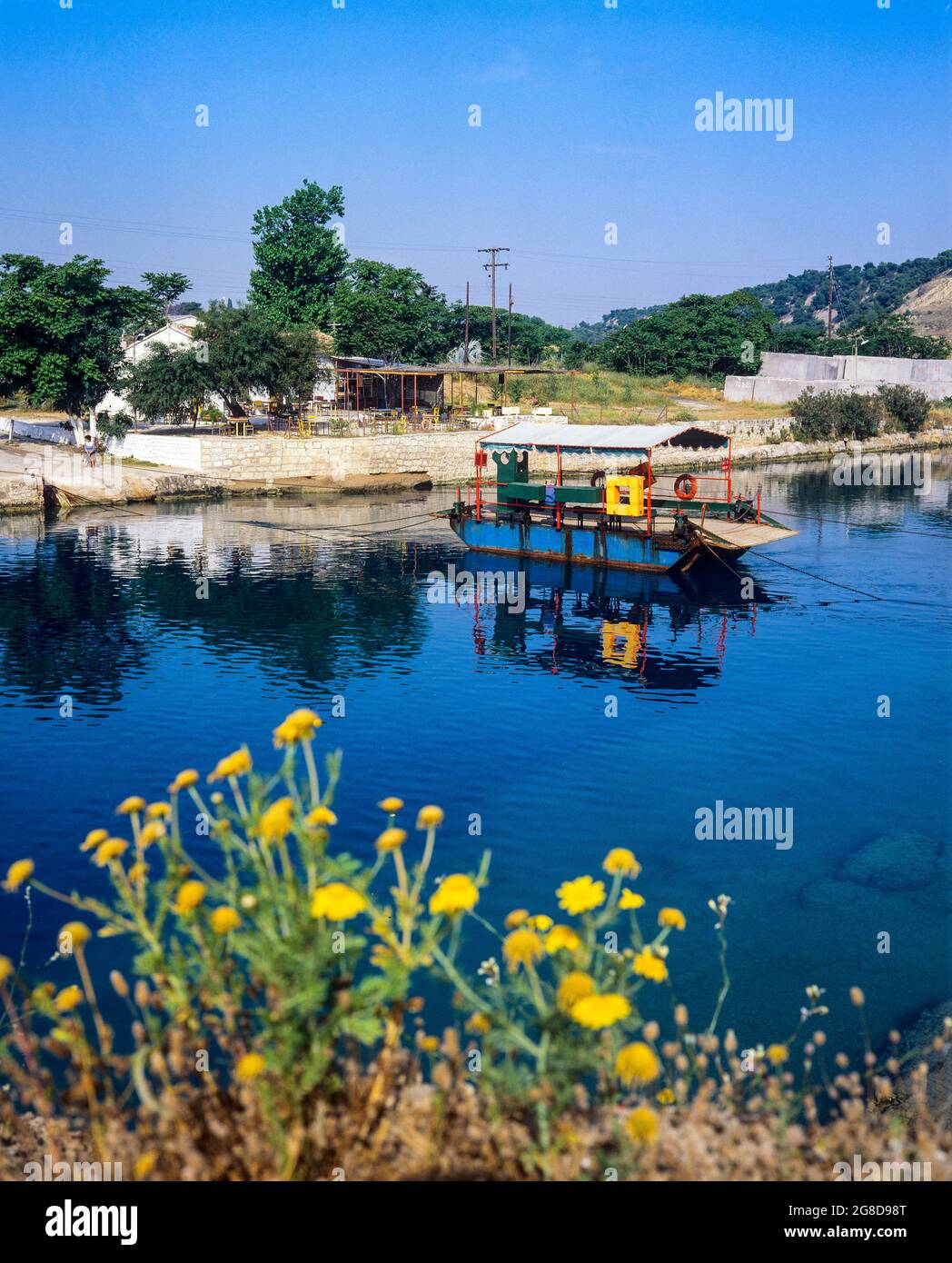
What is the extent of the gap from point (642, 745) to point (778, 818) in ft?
13.1

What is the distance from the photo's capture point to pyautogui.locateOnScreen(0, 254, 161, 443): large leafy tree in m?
55.7

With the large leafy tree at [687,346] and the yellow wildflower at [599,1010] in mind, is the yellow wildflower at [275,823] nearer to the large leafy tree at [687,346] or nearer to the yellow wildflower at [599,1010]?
the yellow wildflower at [599,1010]

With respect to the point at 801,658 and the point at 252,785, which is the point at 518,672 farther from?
the point at 252,785

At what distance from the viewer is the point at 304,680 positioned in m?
25.5

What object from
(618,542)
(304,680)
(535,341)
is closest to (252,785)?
(304,680)

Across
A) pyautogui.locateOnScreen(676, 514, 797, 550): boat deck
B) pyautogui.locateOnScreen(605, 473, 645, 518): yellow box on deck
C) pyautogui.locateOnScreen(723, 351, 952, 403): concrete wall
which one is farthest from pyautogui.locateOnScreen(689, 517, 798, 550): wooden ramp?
pyautogui.locateOnScreen(723, 351, 952, 403): concrete wall

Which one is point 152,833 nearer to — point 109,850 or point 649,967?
point 109,850

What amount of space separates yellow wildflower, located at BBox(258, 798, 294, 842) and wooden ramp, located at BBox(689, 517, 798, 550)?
1287 inches

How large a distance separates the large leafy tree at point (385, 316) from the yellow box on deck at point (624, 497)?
42.7 m

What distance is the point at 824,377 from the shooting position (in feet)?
302

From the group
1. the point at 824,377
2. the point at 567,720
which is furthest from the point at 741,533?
the point at 824,377

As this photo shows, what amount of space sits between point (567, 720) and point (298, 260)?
229 ft

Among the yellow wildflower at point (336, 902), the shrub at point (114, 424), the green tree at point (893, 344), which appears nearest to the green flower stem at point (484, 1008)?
the yellow wildflower at point (336, 902)

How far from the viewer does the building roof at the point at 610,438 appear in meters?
38.5
